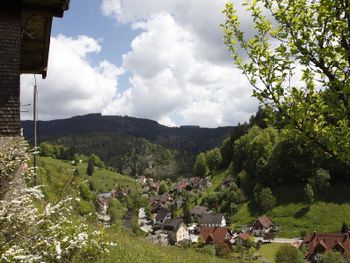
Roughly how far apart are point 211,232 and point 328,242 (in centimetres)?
3040

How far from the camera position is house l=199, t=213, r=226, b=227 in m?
116

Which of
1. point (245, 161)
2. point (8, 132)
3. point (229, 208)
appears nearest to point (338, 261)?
point (8, 132)

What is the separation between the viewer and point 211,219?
121 metres

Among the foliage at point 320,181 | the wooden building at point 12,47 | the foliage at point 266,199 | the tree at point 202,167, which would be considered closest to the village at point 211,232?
the foliage at point 266,199

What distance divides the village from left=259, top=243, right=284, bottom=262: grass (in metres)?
1.98

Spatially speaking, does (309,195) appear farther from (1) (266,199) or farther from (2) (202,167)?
(2) (202,167)

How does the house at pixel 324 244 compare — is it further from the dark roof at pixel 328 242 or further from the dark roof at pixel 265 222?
the dark roof at pixel 265 222

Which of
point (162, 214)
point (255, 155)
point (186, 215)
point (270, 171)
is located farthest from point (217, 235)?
point (162, 214)

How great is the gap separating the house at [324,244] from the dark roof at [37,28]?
66694 millimetres

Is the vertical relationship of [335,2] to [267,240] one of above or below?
above

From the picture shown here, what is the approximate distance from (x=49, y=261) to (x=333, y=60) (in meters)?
7.60

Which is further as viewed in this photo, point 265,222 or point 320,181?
point 320,181

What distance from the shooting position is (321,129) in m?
9.96

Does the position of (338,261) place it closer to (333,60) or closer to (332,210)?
(332,210)
